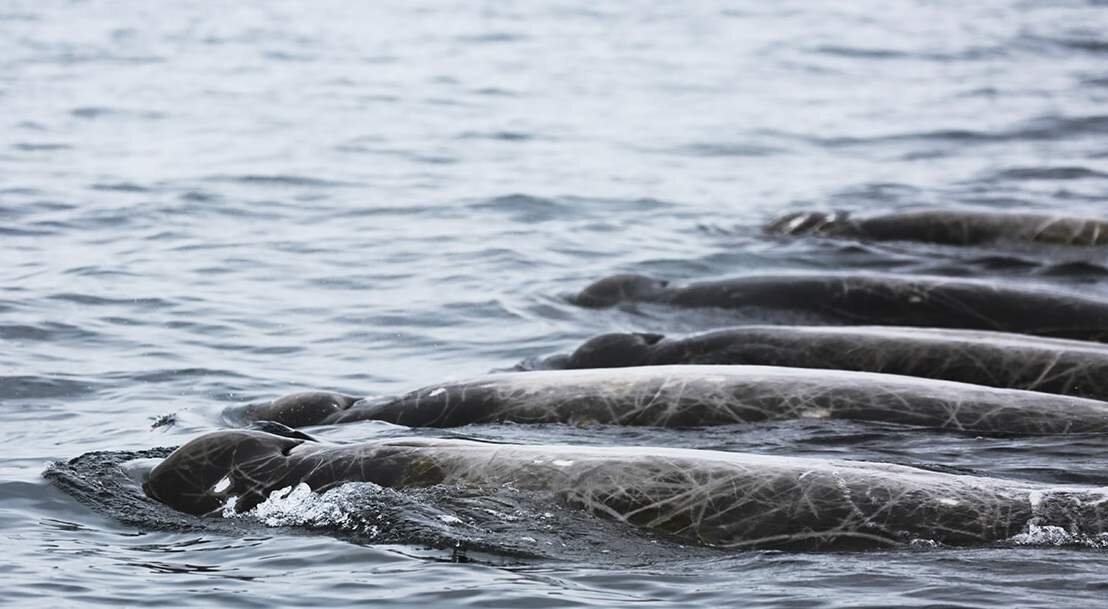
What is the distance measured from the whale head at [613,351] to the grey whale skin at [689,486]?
3.38 meters

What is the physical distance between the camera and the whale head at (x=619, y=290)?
1577cm

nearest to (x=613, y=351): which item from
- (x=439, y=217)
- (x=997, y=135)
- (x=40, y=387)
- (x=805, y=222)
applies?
(x=40, y=387)

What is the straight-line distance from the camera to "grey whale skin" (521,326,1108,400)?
38.7ft

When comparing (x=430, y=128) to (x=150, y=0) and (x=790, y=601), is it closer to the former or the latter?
(x=150, y=0)

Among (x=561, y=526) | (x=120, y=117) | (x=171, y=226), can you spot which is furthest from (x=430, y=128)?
(x=561, y=526)

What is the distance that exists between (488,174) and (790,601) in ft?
52.4

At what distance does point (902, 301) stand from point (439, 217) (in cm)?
733

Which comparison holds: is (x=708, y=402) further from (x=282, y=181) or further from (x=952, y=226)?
(x=282, y=181)

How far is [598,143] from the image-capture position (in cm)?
2614

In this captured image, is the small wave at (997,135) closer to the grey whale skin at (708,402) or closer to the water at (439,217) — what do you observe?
the water at (439,217)

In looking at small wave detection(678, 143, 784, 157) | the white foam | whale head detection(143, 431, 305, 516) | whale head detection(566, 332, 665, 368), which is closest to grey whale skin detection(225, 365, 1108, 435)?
whale head detection(566, 332, 665, 368)

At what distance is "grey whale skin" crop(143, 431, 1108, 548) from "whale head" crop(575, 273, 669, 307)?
631cm

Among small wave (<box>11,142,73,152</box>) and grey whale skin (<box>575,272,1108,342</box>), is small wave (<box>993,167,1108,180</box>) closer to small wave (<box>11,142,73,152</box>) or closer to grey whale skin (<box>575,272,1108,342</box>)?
grey whale skin (<box>575,272,1108,342</box>)

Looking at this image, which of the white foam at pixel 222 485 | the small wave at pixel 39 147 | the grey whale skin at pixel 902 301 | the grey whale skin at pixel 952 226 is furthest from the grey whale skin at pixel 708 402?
the small wave at pixel 39 147
